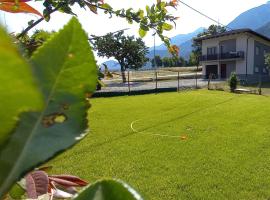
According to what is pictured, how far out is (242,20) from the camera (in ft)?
495

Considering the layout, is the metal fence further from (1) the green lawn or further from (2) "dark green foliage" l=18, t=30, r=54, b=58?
(1) the green lawn

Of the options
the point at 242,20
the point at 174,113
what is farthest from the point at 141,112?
the point at 242,20

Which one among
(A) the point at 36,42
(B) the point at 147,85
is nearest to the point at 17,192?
(A) the point at 36,42

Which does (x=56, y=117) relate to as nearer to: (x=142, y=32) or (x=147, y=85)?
(x=142, y=32)

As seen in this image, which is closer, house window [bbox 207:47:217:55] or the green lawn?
the green lawn

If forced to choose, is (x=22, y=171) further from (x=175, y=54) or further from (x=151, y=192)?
(x=151, y=192)

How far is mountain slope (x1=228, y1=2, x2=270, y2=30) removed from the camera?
468ft

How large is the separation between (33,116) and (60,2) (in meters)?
0.78

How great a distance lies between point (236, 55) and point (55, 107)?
2673cm

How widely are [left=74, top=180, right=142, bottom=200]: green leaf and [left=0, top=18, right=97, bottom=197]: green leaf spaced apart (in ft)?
0.08

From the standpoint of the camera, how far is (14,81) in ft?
0.31

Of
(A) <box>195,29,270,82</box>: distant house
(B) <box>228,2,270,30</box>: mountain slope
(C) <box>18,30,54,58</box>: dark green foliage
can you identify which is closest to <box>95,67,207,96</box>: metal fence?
(C) <box>18,30,54,58</box>: dark green foliage

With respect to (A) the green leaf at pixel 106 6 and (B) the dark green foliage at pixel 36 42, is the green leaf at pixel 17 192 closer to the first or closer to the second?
(B) the dark green foliage at pixel 36 42

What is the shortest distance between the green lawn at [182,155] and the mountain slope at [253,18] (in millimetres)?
138197
